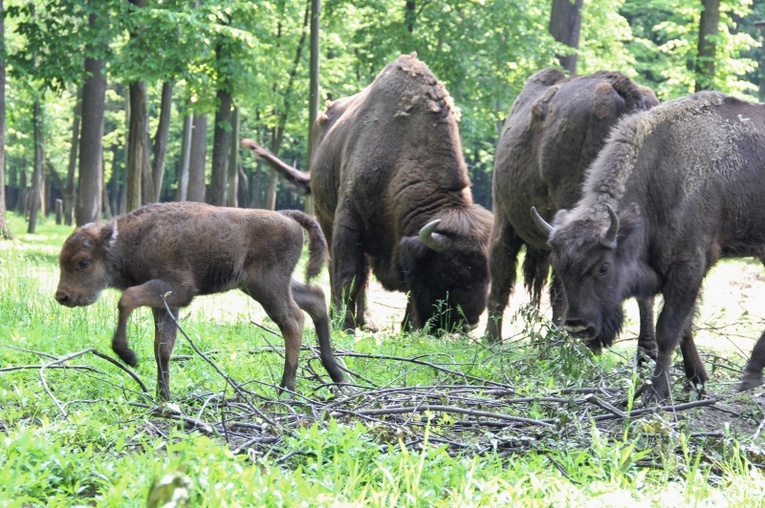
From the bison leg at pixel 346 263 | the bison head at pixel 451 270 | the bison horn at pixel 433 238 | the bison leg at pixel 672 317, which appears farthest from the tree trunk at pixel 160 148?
the bison leg at pixel 672 317

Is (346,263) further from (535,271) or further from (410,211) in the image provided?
(535,271)

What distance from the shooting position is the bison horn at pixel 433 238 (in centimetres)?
913

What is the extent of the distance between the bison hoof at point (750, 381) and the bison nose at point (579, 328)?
34.7 inches

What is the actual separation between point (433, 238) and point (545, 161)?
1.38 metres

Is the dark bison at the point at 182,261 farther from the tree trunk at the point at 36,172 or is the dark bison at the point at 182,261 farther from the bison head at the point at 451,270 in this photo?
the tree trunk at the point at 36,172

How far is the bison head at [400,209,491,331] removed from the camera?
30.6 feet

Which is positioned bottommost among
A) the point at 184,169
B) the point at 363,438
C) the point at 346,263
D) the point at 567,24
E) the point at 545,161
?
the point at 184,169

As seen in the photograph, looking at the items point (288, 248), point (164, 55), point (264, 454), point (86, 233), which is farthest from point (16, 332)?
point (164, 55)

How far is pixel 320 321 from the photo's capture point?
19.7ft

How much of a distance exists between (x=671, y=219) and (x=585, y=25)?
20.8 meters

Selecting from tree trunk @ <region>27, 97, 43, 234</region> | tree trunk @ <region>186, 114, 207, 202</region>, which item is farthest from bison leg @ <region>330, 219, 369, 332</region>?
tree trunk @ <region>27, 97, 43, 234</region>

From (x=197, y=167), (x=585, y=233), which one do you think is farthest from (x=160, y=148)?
(x=585, y=233)

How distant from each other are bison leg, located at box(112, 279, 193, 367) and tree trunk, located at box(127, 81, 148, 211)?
13472mm

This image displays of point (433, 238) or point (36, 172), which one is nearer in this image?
point (433, 238)
